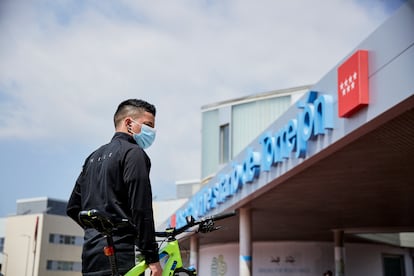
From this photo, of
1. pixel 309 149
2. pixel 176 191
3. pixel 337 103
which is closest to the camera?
pixel 337 103

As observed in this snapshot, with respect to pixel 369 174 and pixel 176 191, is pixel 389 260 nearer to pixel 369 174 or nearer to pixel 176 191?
pixel 369 174

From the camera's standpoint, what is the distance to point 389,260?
27219 mm

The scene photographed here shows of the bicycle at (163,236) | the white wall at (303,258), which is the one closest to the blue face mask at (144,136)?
the bicycle at (163,236)

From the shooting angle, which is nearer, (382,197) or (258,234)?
(382,197)

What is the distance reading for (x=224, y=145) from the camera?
2470 centimetres

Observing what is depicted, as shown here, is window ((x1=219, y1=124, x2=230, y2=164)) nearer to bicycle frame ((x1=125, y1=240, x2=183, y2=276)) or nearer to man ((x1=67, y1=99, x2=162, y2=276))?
man ((x1=67, y1=99, x2=162, y2=276))

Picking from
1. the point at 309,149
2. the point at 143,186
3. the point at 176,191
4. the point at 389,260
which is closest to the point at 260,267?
the point at 389,260

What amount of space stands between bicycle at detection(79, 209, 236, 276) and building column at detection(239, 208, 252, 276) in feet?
43.8

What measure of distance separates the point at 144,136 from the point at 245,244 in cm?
1362

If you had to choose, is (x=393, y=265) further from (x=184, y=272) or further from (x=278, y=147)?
(x=184, y=272)

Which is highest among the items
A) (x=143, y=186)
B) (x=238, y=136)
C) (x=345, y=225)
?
(x=238, y=136)

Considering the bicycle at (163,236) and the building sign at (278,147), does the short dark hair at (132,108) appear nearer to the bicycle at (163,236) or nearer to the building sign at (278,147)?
the bicycle at (163,236)

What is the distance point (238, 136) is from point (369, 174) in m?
12.3

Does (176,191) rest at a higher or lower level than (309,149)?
higher
